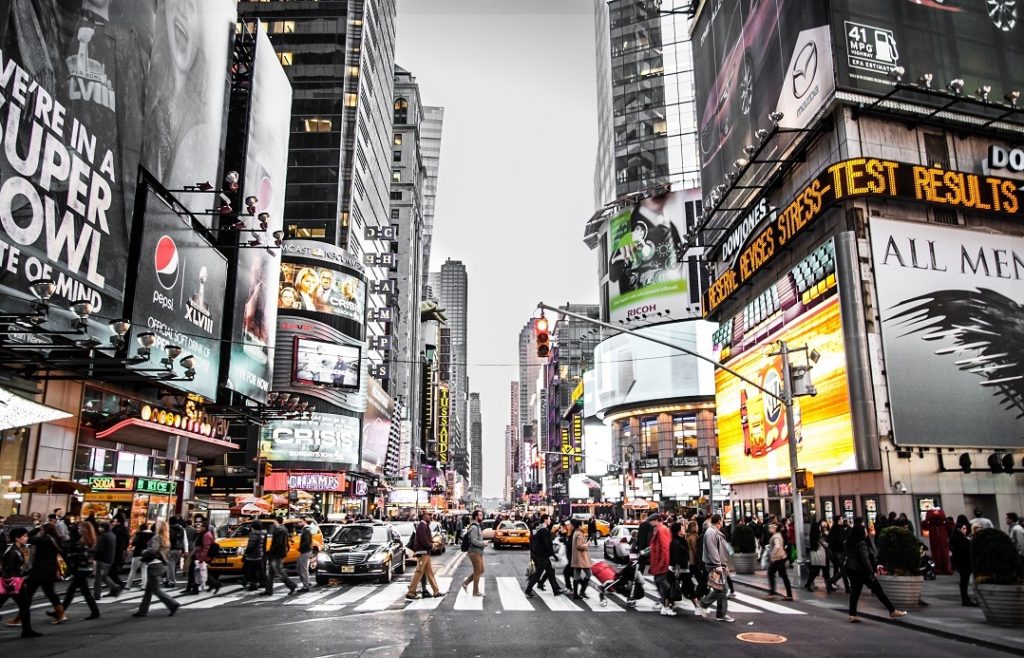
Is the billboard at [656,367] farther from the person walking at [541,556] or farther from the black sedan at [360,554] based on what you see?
the person walking at [541,556]

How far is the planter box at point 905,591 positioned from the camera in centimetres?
1430

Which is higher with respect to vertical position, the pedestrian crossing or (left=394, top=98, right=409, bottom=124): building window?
(left=394, top=98, right=409, bottom=124): building window

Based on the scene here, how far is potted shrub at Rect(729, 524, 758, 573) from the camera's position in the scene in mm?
23236

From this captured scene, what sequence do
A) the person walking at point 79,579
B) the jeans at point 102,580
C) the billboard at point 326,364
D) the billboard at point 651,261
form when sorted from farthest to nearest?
the billboard at point 651,261, the billboard at point 326,364, the jeans at point 102,580, the person walking at point 79,579

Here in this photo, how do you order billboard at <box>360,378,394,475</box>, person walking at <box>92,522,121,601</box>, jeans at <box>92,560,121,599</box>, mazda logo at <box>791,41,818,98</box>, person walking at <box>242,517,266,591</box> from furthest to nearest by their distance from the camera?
billboard at <box>360,378,394,475</box> < mazda logo at <box>791,41,818,98</box> < person walking at <box>242,517,266,591</box> < person walking at <box>92,522,121,601</box> < jeans at <box>92,560,121,599</box>

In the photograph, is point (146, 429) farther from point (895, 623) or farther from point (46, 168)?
point (895, 623)

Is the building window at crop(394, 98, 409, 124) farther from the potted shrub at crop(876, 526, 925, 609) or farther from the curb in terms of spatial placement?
the curb

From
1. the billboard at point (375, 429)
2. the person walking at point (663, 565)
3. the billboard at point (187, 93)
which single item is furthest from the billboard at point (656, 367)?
the person walking at point (663, 565)

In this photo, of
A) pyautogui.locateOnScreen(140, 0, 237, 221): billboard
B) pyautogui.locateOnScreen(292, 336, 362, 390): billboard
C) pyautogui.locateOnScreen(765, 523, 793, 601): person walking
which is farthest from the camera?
pyautogui.locateOnScreen(292, 336, 362, 390): billboard

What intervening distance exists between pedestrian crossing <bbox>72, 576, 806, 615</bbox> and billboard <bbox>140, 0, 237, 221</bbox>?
55.9 ft

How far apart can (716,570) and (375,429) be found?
7177cm

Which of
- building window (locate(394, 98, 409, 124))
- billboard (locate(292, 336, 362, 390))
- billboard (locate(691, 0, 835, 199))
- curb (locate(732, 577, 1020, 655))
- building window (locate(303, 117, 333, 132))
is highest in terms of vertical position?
building window (locate(394, 98, 409, 124))

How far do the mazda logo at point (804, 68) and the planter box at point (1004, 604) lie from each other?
24847 mm

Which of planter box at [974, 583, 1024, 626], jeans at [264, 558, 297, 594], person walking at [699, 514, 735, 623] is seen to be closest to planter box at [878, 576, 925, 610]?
planter box at [974, 583, 1024, 626]
